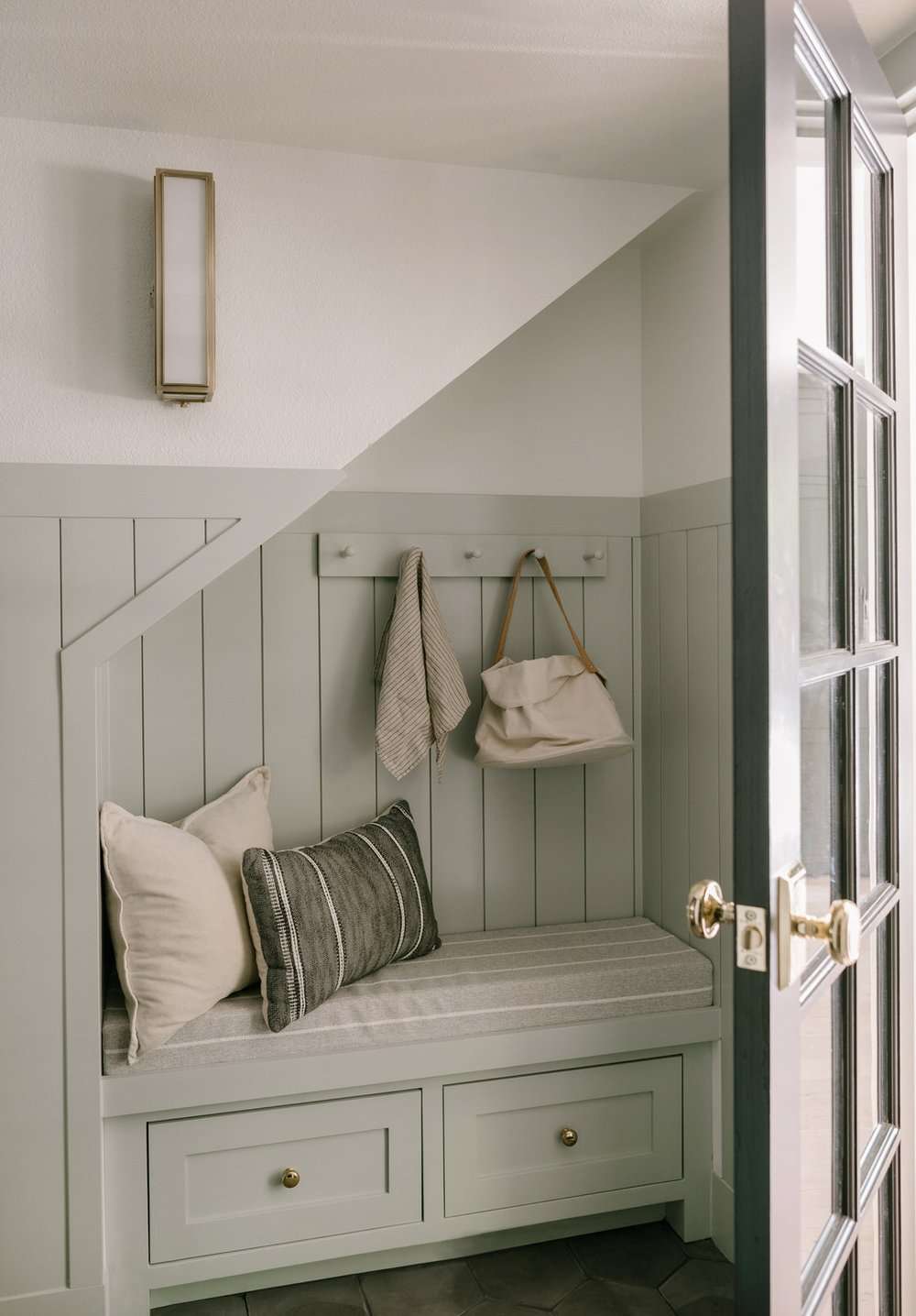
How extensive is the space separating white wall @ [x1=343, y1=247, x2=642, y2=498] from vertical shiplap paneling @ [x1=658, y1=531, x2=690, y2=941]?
313mm

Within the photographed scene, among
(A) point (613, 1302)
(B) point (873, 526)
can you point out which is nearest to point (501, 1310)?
(A) point (613, 1302)

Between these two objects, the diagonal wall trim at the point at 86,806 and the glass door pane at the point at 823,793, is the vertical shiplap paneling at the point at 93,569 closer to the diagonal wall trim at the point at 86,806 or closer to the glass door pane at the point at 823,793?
the diagonal wall trim at the point at 86,806

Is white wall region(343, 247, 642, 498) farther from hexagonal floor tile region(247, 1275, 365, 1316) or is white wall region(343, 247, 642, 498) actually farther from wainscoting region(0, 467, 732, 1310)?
hexagonal floor tile region(247, 1275, 365, 1316)

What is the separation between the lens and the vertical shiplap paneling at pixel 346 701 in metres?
2.45

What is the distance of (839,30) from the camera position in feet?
3.99

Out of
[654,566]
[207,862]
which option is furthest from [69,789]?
[654,566]

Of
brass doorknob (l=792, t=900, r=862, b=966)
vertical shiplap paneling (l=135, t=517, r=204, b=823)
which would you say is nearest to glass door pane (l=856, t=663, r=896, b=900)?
brass doorknob (l=792, t=900, r=862, b=966)

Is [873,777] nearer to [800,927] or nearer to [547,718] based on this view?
[800,927]

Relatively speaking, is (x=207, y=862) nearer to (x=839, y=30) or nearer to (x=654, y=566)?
(x=654, y=566)

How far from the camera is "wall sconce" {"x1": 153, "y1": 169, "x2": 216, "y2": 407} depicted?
179 centimetres

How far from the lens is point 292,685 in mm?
2418

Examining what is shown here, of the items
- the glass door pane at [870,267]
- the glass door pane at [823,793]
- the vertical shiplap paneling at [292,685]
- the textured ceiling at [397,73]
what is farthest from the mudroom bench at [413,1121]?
the textured ceiling at [397,73]

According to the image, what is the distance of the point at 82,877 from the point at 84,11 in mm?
1440

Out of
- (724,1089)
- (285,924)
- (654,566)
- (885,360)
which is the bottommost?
(724,1089)
